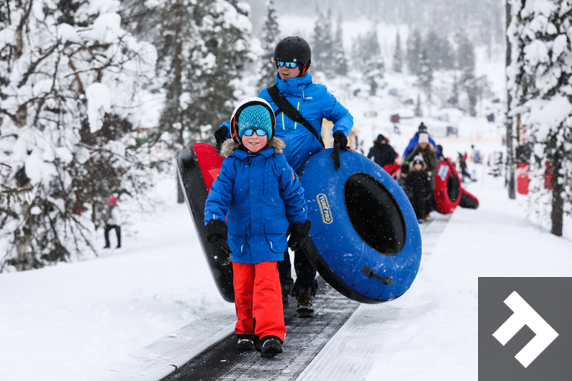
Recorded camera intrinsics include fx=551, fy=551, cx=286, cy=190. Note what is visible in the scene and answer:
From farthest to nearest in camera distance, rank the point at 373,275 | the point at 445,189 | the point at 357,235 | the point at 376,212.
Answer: the point at 445,189, the point at 376,212, the point at 357,235, the point at 373,275

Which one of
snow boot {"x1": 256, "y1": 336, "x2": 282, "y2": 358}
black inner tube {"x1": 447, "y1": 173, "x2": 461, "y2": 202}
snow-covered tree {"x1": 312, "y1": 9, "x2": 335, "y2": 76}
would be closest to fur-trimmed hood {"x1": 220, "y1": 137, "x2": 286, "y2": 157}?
snow boot {"x1": 256, "y1": 336, "x2": 282, "y2": 358}

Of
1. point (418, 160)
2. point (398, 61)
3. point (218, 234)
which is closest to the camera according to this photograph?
point (218, 234)

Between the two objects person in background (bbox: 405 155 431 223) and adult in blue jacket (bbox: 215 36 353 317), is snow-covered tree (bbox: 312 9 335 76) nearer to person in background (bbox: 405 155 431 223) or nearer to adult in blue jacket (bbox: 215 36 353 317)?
person in background (bbox: 405 155 431 223)

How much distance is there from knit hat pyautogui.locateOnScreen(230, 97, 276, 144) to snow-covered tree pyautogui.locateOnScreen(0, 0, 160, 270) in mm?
6547

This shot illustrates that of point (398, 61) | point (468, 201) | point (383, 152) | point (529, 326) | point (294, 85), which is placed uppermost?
point (398, 61)

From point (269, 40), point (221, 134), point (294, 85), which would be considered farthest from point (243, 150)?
point (269, 40)

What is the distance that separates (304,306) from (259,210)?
1.36 meters

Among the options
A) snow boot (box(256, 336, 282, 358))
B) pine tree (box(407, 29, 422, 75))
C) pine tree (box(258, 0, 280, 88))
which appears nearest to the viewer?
snow boot (box(256, 336, 282, 358))

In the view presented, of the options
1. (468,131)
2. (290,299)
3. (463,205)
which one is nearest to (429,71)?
(468,131)

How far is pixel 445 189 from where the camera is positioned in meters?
12.0

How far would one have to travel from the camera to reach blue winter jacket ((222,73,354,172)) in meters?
4.46

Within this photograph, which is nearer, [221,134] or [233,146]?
[233,146]

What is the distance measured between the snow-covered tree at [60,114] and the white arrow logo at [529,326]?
7.80m

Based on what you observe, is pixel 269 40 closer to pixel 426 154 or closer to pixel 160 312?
pixel 426 154
